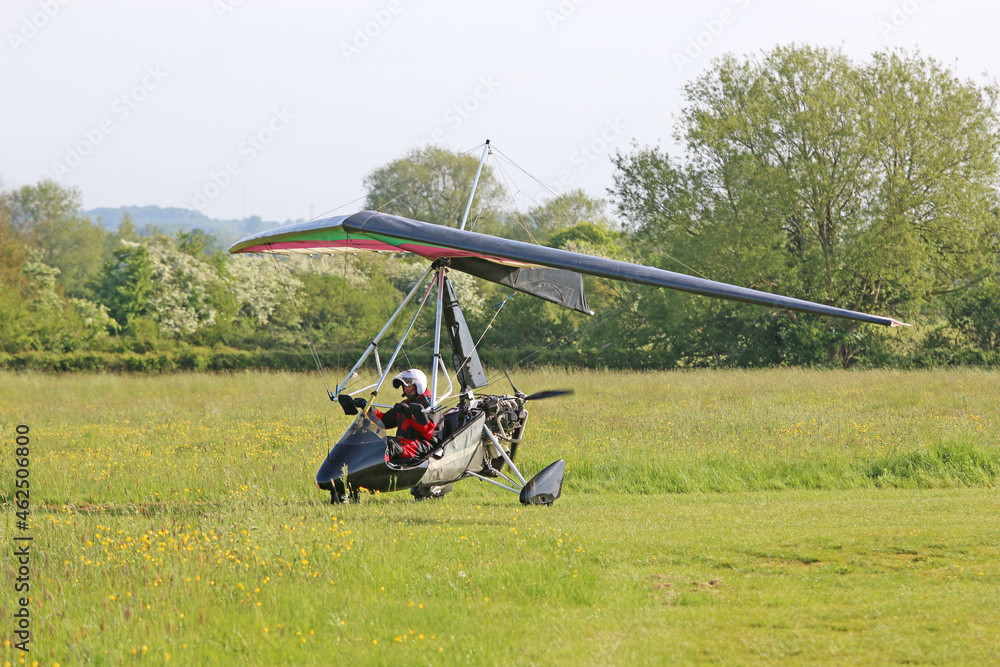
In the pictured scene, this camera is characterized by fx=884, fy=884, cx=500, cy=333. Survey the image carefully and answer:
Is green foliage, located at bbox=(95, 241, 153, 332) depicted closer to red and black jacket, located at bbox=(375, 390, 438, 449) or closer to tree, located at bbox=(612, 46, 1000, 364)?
tree, located at bbox=(612, 46, 1000, 364)

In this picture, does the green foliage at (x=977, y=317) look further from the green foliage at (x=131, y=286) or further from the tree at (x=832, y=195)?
the green foliage at (x=131, y=286)

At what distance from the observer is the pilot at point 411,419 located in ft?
33.0

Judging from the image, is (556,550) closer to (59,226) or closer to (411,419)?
(411,419)

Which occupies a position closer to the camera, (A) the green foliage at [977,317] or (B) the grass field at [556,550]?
(B) the grass field at [556,550]

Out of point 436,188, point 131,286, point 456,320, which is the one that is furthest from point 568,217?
point 456,320

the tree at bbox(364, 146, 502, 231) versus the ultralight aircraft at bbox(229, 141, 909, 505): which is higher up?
the tree at bbox(364, 146, 502, 231)

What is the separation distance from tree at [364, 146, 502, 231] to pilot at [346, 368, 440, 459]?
5895cm

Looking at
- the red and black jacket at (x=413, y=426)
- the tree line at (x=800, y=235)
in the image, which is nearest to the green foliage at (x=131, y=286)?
the tree line at (x=800, y=235)

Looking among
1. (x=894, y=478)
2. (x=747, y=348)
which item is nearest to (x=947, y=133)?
(x=747, y=348)

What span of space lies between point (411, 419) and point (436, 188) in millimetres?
64999

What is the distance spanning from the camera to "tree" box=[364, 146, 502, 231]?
Answer: 71.9 m

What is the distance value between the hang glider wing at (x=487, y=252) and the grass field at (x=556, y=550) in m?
2.35

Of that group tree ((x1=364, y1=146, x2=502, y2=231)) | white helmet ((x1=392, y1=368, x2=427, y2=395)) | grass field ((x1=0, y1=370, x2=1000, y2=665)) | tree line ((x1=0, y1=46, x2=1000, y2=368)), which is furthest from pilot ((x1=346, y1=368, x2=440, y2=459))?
tree ((x1=364, y1=146, x2=502, y2=231))

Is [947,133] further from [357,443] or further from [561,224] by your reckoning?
[561,224]
